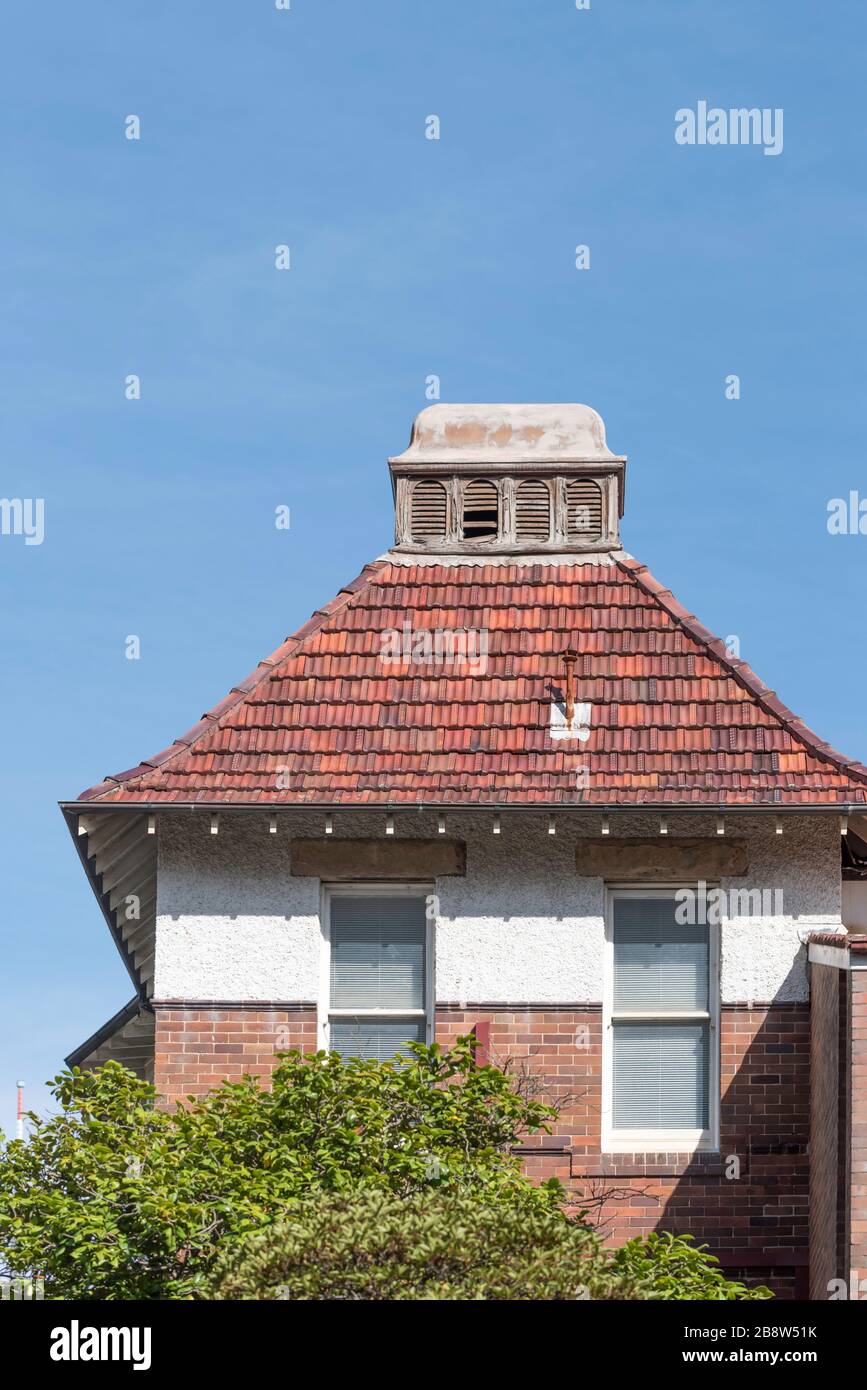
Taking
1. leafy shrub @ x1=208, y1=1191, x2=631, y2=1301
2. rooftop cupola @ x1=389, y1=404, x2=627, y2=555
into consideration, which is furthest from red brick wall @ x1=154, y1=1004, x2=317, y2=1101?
rooftop cupola @ x1=389, y1=404, x2=627, y2=555

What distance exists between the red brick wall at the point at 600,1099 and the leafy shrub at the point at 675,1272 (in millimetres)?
2073

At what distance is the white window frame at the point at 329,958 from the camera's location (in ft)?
59.2

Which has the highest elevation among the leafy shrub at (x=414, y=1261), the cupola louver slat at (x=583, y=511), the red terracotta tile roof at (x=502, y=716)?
the cupola louver slat at (x=583, y=511)

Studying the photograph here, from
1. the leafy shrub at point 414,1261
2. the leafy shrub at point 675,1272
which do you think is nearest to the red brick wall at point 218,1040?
the leafy shrub at point 675,1272

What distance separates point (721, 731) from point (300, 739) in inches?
144

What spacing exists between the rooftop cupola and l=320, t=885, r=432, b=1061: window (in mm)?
4048

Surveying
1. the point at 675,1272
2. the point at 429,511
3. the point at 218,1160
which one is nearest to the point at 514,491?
the point at 429,511

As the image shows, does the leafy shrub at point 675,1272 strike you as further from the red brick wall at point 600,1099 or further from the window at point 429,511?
the window at point 429,511

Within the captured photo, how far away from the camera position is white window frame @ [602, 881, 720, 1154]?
17.7 m

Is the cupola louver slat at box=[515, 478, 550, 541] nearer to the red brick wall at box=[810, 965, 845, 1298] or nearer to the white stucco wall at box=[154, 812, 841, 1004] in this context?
the white stucco wall at box=[154, 812, 841, 1004]

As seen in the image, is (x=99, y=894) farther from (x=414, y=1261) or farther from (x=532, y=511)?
(x=414, y=1261)

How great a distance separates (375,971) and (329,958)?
41 cm
